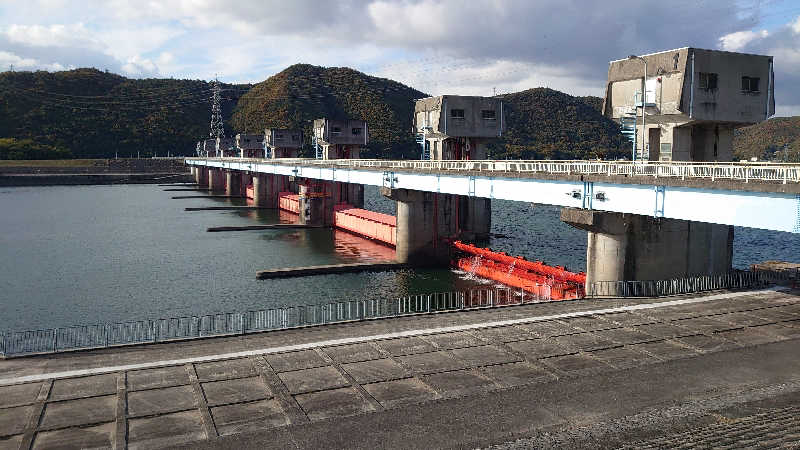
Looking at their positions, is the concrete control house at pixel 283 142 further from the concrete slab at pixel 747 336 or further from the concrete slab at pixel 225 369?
the concrete slab at pixel 747 336

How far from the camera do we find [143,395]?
21016 millimetres

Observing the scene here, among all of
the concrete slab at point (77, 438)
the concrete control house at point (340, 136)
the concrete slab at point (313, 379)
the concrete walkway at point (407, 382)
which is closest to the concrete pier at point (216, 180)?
the concrete control house at point (340, 136)

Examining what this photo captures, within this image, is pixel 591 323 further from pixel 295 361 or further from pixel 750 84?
pixel 750 84

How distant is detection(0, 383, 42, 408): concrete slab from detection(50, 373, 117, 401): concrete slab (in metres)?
0.54

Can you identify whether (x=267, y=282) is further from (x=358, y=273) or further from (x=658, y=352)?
(x=658, y=352)

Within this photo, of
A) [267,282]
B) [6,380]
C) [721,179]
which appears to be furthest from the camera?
[267,282]

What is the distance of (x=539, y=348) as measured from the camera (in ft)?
85.4

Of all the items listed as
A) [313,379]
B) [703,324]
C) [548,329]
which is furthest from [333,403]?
[703,324]

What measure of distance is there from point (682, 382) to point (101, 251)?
2520 inches

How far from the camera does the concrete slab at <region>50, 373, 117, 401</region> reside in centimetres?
2095

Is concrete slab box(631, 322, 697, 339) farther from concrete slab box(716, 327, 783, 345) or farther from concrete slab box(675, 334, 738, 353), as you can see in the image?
concrete slab box(716, 327, 783, 345)

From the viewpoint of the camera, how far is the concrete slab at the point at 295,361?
23.8 meters

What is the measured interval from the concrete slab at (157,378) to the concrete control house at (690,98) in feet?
92.2

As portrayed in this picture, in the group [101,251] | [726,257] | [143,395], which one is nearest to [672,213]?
[726,257]
